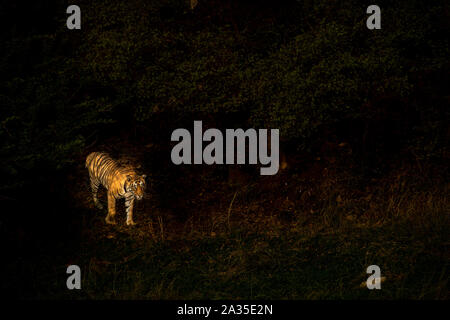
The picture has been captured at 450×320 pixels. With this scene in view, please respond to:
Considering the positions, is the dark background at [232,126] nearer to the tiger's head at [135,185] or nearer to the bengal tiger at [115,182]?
the bengal tiger at [115,182]

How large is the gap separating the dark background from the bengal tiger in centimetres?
38

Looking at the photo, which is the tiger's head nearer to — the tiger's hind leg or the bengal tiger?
the bengal tiger

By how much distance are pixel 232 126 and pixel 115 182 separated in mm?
3985

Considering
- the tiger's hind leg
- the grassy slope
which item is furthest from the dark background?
the tiger's hind leg

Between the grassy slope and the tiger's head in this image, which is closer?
the grassy slope

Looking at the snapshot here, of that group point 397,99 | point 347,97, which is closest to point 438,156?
point 397,99

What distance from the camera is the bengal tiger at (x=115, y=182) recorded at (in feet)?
33.1

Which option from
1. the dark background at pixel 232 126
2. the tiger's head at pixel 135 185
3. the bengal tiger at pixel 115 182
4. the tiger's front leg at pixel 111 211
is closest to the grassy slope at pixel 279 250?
the dark background at pixel 232 126

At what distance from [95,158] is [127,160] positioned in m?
1.77

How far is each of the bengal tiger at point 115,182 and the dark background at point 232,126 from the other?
1.24 ft

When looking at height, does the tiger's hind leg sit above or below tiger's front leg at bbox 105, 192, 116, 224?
above

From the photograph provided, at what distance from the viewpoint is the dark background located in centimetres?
812

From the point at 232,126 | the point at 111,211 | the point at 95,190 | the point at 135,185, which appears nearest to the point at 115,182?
the point at 135,185

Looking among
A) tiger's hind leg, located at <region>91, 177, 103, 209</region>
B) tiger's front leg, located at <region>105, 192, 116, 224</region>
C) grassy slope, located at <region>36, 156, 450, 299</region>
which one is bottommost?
grassy slope, located at <region>36, 156, 450, 299</region>
